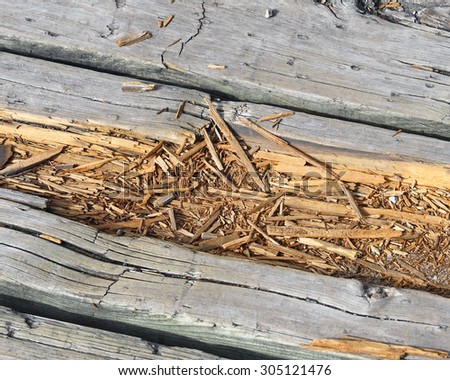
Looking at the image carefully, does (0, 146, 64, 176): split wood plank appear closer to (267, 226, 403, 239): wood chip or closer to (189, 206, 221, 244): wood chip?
(189, 206, 221, 244): wood chip

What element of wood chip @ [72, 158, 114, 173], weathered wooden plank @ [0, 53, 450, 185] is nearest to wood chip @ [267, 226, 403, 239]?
weathered wooden plank @ [0, 53, 450, 185]

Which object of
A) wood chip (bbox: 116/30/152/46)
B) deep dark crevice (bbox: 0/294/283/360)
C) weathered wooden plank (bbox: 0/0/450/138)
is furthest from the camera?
wood chip (bbox: 116/30/152/46)

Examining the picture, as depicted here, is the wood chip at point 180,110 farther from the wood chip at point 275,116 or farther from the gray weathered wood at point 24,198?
the gray weathered wood at point 24,198

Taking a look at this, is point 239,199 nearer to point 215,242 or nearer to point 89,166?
point 215,242

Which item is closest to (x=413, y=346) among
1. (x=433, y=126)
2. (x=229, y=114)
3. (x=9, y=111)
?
(x=433, y=126)

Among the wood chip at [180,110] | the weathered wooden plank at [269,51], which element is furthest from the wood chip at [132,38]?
the wood chip at [180,110]

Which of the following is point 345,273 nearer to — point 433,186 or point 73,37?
point 433,186

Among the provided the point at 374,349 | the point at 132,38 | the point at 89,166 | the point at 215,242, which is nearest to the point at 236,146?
the point at 215,242
